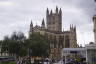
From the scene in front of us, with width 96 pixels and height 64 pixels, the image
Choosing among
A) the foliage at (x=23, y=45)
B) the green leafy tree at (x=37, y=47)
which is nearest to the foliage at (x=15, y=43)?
the foliage at (x=23, y=45)

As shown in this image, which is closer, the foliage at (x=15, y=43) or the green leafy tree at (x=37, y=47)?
the foliage at (x=15, y=43)

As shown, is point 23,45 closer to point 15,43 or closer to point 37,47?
point 15,43

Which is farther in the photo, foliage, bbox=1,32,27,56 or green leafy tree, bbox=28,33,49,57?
green leafy tree, bbox=28,33,49,57

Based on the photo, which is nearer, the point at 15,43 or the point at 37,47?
the point at 15,43

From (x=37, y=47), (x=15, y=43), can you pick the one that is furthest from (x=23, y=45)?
(x=37, y=47)

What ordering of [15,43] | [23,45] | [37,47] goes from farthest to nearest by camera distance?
[37,47]
[23,45]
[15,43]

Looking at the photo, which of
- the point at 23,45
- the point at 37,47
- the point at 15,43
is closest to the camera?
the point at 15,43

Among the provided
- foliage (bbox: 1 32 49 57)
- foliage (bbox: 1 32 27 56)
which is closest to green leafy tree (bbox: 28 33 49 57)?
foliage (bbox: 1 32 49 57)

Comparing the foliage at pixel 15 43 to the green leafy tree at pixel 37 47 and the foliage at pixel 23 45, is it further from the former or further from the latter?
the green leafy tree at pixel 37 47

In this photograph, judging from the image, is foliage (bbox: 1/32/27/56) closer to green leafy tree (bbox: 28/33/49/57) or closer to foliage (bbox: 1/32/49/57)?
foliage (bbox: 1/32/49/57)

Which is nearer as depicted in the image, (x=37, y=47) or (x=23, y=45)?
(x=23, y=45)

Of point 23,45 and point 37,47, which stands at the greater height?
point 23,45

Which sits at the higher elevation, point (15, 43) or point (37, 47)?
point (15, 43)

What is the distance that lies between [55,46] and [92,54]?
13482 centimetres
